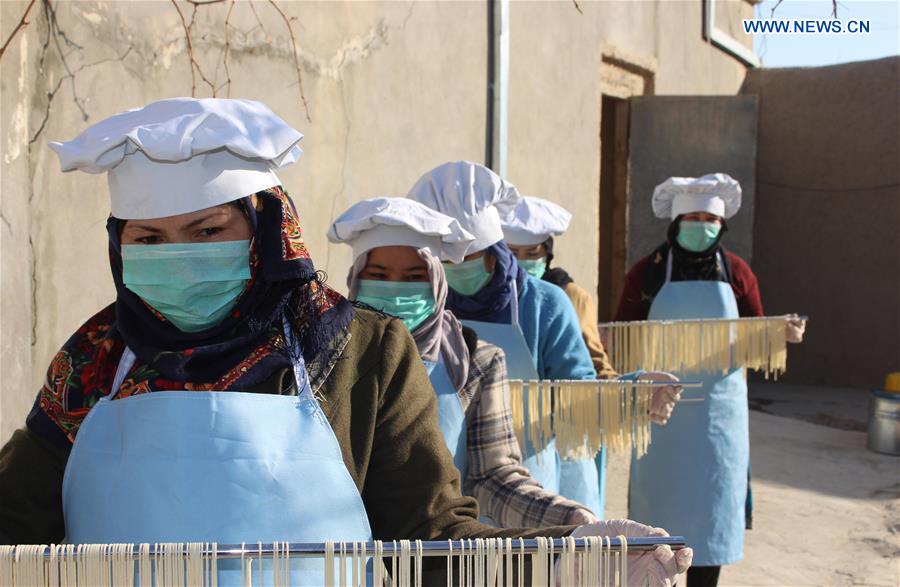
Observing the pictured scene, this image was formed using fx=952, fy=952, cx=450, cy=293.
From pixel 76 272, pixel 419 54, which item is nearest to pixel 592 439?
pixel 76 272

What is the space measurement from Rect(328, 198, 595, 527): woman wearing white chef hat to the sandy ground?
3310mm

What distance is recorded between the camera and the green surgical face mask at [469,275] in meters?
3.59

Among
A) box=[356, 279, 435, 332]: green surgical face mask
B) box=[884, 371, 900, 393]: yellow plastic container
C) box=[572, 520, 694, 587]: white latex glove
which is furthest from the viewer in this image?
box=[884, 371, 900, 393]: yellow plastic container

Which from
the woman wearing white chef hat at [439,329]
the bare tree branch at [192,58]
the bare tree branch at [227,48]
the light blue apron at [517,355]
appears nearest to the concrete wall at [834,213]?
the bare tree branch at [227,48]

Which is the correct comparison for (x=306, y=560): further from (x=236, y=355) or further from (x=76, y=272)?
(x=76, y=272)

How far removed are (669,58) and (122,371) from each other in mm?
9148

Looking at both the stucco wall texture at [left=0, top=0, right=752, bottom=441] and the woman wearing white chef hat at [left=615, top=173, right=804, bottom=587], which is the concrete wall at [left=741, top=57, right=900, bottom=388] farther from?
the woman wearing white chef hat at [left=615, top=173, right=804, bottom=587]

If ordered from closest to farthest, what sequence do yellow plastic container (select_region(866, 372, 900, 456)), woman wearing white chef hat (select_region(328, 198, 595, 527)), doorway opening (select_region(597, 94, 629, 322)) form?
1. woman wearing white chef hat (select_region(328, 198, 595, 527))
2. yellow plastic container (select_region(866, 372, 900, 456))
3. doorway opening (select_region(597, 94, 629, 322))

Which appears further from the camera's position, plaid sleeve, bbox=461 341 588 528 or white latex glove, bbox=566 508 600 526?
plaid sleeve, bbox=461 341 588 528

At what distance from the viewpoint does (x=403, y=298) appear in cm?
271

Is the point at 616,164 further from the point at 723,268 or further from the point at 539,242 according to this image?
the point at 539,242

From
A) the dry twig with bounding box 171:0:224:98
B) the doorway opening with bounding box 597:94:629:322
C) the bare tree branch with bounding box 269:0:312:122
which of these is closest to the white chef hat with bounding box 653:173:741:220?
the bare tree branch with bounding box 269:0:312:122

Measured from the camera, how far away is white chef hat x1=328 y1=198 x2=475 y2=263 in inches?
109

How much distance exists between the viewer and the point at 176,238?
171 centimetres
